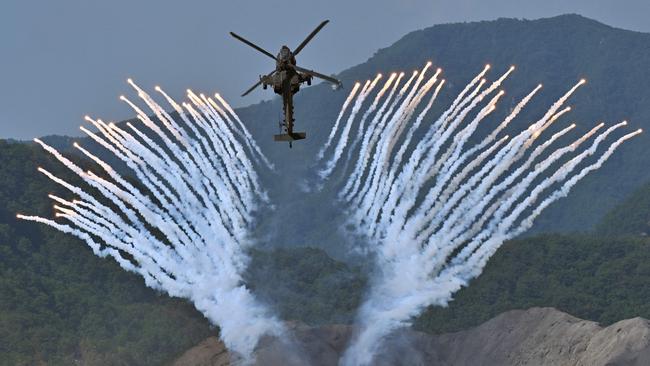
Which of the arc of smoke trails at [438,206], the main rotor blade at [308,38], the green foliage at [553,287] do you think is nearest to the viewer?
the main rotor blade at [308,38]

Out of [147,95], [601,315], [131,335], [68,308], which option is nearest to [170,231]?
[147,95]

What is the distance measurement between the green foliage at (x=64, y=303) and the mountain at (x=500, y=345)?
8813mm

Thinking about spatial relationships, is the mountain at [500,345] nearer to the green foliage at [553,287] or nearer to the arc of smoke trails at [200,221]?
the arc of smoke trails at [200,221]

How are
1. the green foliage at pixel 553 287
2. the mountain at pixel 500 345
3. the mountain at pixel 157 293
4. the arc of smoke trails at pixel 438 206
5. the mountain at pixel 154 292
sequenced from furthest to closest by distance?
the green foliage at pixel 553 287
the mountain at pixel 154 292
the mountain at pixel 157 293
the mountain at pixel 500 345
the arc of smoke trails at pixel 438 206

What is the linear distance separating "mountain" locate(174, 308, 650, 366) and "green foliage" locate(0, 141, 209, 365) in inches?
347

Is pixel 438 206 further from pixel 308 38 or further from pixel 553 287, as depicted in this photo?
pixel 553 287

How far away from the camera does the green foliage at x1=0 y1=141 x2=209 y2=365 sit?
143m

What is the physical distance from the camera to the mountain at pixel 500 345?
115 metres

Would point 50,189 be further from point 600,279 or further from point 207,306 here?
point 600,279

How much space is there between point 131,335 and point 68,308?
13.6 meters

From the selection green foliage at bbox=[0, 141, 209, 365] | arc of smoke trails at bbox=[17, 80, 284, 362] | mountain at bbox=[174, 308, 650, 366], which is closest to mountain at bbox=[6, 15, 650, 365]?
green foliage at bbox=[0, 141, 209, 365]

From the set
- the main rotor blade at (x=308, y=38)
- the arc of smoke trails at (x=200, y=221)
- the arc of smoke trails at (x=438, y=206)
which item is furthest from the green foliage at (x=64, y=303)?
the main rotor blade at (x=308, y=38)

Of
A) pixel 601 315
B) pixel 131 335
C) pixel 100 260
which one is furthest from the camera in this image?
pixel 601 315

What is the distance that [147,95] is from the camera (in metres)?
111
